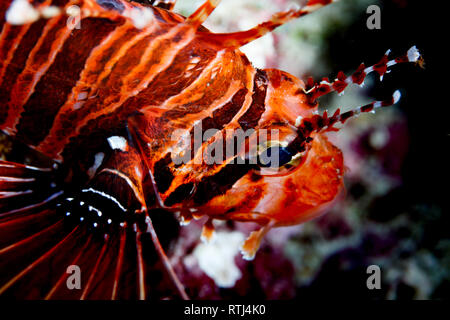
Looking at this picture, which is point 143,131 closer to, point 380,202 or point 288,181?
point 288,181

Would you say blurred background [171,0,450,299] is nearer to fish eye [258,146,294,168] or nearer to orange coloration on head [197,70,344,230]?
orange coloration on head [197,70,344,230]

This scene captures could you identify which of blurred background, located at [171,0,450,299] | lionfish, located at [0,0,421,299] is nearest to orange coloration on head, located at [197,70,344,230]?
lionfish, located at [0,0,421,299]

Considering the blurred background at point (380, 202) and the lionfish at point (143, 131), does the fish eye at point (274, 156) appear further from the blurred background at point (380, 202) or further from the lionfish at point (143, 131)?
the blurred background at point (380, 202)

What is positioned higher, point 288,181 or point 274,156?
point 274,156

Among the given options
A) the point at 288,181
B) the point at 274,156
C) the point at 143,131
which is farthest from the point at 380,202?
the point at 143,131

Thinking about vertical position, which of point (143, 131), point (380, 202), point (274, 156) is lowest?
point (380, 202)

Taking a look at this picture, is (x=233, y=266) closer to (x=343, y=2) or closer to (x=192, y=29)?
(x=192, y=29)

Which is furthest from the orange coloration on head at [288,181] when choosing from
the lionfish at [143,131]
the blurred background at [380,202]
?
the blurred background at [380,202]
